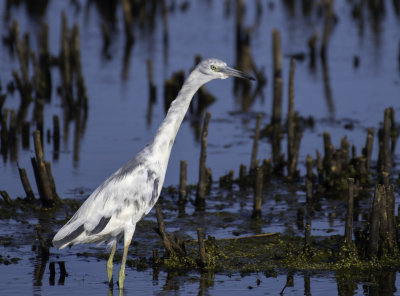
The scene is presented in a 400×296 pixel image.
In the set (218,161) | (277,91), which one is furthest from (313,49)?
(218,161)

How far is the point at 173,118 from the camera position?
7703mm

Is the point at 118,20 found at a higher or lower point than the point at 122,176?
higher

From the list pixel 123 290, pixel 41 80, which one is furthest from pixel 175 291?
pixel 41 80

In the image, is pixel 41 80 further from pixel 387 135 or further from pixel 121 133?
pixel 387 135

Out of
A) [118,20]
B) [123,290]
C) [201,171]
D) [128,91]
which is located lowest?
[123,290]

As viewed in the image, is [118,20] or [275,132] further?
[118,20]

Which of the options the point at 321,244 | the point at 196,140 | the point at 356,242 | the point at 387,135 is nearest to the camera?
the point at 356,242

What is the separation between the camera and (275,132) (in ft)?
46.2

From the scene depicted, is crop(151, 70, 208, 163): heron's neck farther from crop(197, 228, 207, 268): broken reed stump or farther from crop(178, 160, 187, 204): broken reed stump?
crop(178, 160, 187, 204): broken reed stump

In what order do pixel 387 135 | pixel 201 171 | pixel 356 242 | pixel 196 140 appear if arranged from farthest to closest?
pixel 196 140 < pixel 387 135 < pixel 201 171 < pixel 356 242

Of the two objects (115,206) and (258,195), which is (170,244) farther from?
(258,195)

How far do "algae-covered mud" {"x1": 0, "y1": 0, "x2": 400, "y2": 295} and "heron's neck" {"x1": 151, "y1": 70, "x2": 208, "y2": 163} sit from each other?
81 cm

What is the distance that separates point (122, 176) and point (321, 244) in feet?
8.41

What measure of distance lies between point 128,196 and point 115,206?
156 millimetres
